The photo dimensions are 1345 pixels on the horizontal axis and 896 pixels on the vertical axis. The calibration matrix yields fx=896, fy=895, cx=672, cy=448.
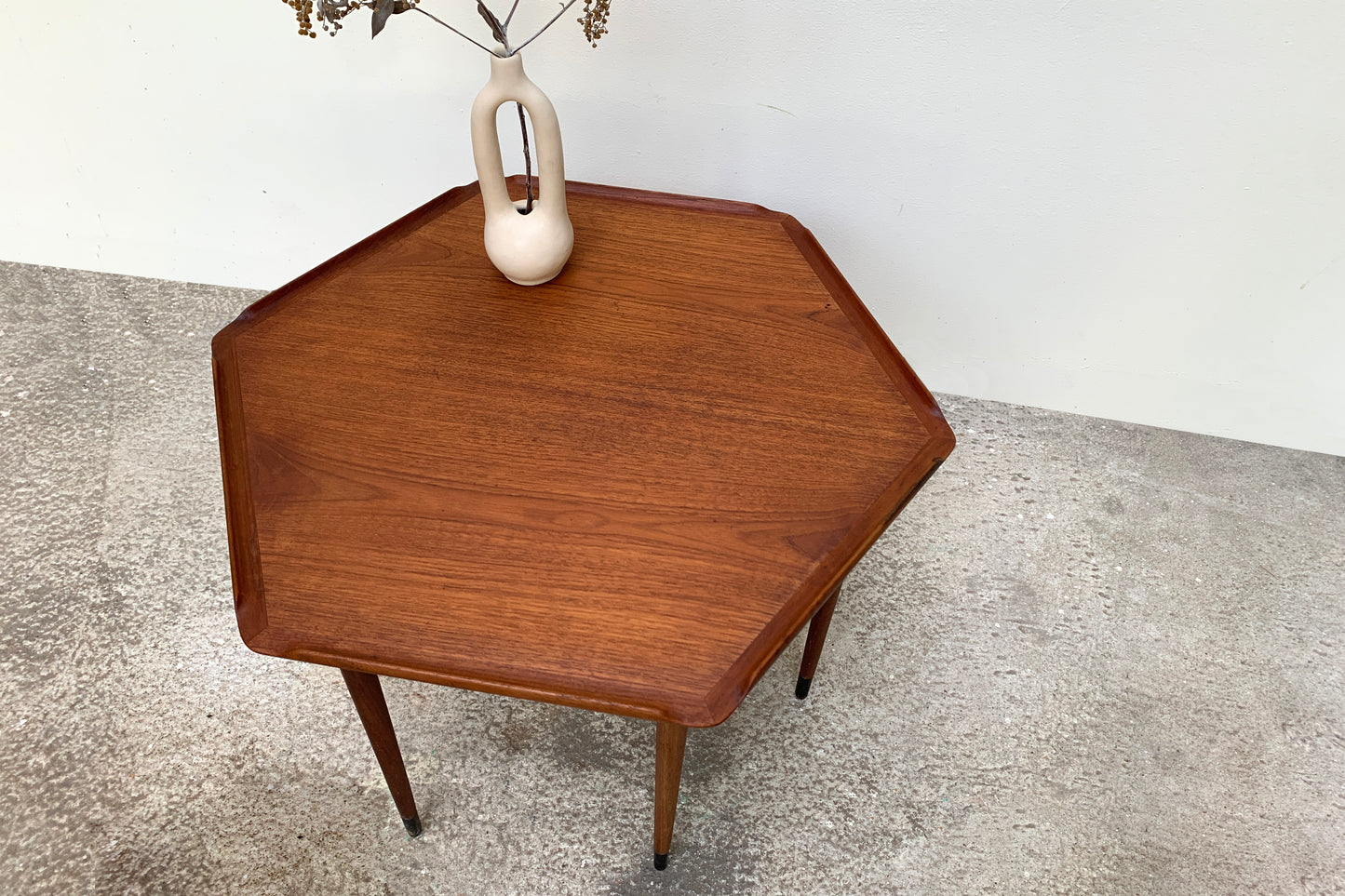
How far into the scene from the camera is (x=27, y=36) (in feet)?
5.82

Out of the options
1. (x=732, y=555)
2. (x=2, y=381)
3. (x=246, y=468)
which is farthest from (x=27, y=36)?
(x=732, y=555)

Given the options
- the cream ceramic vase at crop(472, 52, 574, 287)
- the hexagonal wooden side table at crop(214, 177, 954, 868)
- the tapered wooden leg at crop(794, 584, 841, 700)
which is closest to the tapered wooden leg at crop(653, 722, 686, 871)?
the hexagonal wooden side table at crop(214, 177, 954, 868)

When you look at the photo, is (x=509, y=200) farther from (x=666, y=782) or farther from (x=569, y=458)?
(x=666, y=782)

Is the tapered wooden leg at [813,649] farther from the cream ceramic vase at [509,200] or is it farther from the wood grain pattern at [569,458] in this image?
the cream ceramic vase at [509,200]

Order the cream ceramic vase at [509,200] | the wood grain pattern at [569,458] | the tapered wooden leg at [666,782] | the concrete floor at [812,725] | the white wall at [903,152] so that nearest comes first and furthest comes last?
1. the wood grain pattern at [569,458]
2. the tapered wooden leg at [666,782]
3. the cream ceramic vase at [509,200]
4. the concrete floor at [812,725]
5. the white wall at [903,152]

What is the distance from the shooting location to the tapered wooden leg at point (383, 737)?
1088 millimetres

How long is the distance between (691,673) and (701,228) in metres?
0.80

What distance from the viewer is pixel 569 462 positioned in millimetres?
1106

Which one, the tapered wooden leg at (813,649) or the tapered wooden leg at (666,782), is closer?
the tapered wooden leg at (666,782)

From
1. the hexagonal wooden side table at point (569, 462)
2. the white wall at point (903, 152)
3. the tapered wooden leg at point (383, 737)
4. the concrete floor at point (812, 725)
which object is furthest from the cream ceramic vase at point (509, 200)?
the concrete floor at point (812, 725)

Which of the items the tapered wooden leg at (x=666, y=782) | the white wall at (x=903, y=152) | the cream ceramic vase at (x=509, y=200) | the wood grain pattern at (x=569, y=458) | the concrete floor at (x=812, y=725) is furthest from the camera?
the white wall at (x=903, y=152)

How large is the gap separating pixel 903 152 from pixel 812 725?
1.02m

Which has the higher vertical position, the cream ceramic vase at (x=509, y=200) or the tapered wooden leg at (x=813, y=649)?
the cream ceramic vase at (x=509, y=200)

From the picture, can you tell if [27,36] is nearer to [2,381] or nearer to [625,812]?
[2,381]
